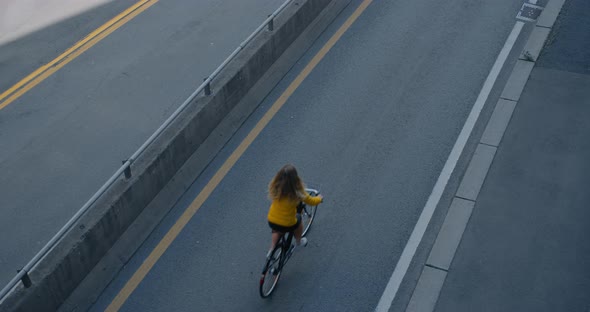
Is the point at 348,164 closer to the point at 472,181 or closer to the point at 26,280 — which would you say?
the point at 472,181

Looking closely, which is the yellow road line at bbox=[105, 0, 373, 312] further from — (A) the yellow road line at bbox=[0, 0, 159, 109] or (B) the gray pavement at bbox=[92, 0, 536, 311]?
(A) the yellow road line at bbox=[0, 0, 159, 109]

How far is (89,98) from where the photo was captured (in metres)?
12.4

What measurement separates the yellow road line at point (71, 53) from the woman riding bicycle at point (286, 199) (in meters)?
6.81

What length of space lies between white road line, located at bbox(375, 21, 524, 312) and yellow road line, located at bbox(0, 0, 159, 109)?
25.2ft

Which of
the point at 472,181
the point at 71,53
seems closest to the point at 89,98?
the point at 71,53

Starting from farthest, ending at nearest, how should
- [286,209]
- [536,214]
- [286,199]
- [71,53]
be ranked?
[71,53] < [536,214] < [286,209] < [286,199]

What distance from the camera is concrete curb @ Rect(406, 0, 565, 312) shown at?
8.77 meters

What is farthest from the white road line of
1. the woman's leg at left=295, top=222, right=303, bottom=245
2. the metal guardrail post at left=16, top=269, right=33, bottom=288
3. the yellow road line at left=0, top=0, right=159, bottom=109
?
the yellow road line at left=0, top=0, right=159, bottom=109

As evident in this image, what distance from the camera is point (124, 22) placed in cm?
1462

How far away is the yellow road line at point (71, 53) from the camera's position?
12.7 m

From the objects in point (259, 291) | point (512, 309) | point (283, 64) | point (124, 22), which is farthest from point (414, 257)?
point (124, 22)

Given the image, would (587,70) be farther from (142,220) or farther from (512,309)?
(142,220)

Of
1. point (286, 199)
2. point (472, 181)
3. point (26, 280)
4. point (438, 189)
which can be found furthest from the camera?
point (472, 181)

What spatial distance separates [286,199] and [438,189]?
3.27 m
